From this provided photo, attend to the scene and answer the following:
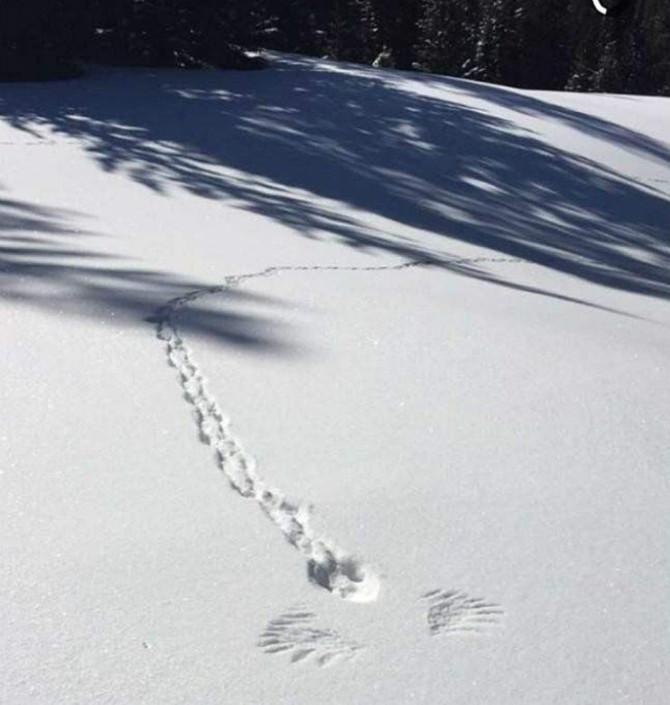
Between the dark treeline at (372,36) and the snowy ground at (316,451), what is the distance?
6.65 ft

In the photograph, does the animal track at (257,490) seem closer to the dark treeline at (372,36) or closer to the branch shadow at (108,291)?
the branch shadow at (108,291)

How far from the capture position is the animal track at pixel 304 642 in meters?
2.68

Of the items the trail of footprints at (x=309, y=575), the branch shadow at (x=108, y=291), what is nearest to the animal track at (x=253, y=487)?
the trail of footprints at (x=309, y=575)

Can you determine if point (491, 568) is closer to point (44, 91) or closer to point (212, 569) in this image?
point (212, 569)

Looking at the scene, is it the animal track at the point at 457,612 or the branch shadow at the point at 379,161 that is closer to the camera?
the animal track at the point at 457,612

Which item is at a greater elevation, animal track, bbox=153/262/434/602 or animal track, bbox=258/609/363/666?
animal track, bbox=258/609/363/666

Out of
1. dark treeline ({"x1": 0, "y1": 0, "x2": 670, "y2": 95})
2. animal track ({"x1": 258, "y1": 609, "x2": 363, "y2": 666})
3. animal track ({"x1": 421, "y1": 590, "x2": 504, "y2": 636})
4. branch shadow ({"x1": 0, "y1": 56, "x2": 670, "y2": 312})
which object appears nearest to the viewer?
animal track ({"x1": 258, "y1": 609, "x2": 363, "y2": 666})

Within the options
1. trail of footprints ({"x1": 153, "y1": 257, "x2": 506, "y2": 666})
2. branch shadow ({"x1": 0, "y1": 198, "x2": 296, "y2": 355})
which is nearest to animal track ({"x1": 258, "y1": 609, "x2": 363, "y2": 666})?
trail of footprints ({"x1": 153, "y1": 257, "x2": 506, "y2": 666})

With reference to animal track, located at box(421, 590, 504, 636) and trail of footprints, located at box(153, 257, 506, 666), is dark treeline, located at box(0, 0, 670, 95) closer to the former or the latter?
trail of footprints, located at box(153, 257, 506, 666)

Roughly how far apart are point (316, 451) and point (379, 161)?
662 cm

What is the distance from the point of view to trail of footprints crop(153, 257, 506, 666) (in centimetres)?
273

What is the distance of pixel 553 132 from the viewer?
12406 mm

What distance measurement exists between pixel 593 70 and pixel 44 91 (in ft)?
80.8

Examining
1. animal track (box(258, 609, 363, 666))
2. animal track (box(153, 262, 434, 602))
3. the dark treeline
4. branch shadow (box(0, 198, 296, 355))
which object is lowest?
the dark treeline
